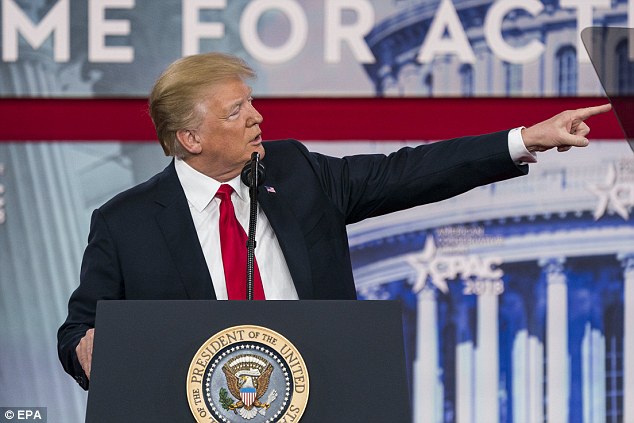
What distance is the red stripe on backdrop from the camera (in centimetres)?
331

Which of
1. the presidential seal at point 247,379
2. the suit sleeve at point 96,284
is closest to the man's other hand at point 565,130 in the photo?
the presidential seal at point 247,379

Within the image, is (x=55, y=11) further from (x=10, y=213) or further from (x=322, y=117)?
(x=322, y=117)

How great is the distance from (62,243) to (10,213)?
195 millimetres

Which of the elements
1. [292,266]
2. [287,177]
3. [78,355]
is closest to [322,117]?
[287,177]

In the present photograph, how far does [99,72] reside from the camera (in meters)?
3.35

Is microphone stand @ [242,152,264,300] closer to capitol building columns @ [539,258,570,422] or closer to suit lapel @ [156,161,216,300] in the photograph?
suit lapel @ [156,161,216,300]

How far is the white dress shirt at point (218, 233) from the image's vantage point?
2.04m

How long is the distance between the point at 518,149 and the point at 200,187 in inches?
26.0

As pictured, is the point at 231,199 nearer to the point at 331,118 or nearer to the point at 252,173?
the point at 252,173

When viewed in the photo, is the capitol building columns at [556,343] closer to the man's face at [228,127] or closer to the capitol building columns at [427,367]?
the capitol building columns at [427,367]

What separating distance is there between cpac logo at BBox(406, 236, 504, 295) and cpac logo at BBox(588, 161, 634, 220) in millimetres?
378

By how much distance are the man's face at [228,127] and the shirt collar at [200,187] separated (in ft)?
0.11

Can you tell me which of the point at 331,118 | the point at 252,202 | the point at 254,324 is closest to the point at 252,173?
the point at 252,202

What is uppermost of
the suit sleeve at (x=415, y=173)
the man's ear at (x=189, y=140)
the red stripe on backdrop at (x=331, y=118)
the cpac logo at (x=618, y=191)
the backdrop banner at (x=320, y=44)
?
the backdrop banner at (x=320, y=44)
